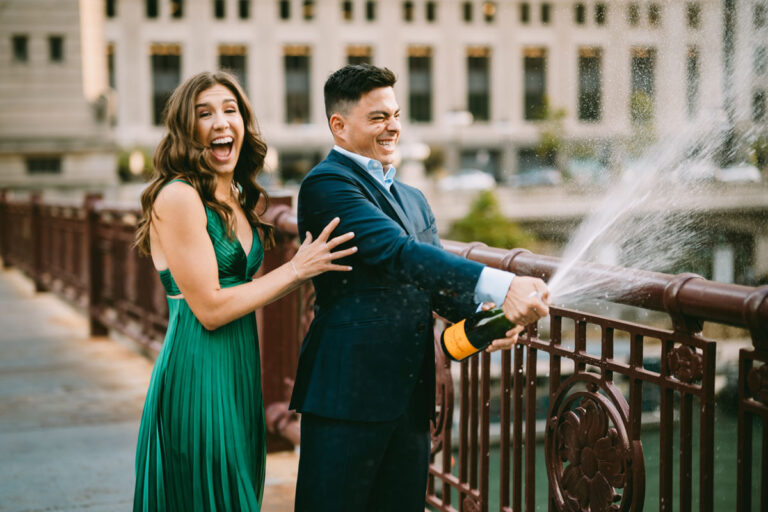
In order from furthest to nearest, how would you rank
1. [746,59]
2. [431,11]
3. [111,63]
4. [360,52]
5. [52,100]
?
[431,11] < [360,52] < [111,63] < [52,100] < [746,59]

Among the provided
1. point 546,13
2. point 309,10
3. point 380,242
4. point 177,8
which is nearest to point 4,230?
point 380,242

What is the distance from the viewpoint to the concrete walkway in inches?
169

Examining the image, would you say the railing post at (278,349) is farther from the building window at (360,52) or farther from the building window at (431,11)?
the building window at (431,11)

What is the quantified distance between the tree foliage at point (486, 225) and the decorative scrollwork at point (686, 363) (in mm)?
34435

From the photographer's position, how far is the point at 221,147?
2.72m

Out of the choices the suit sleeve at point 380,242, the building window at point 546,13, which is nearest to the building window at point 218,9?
the building window at point 546,13

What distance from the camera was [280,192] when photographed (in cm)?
495

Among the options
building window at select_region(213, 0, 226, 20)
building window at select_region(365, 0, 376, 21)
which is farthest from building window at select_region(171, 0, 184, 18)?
building window at select_region(365, 0, 376, 21)

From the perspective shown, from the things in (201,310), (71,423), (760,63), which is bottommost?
(71,423)

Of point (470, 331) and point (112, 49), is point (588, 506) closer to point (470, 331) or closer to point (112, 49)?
point (470, 331)

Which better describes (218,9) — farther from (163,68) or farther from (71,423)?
(71,423)

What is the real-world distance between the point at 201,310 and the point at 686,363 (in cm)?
141

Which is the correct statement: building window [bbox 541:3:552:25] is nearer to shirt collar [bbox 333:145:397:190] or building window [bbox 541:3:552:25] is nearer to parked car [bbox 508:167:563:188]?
parked car [bbox 508:167:563:188]

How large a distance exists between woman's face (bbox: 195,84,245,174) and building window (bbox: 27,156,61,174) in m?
25.3
